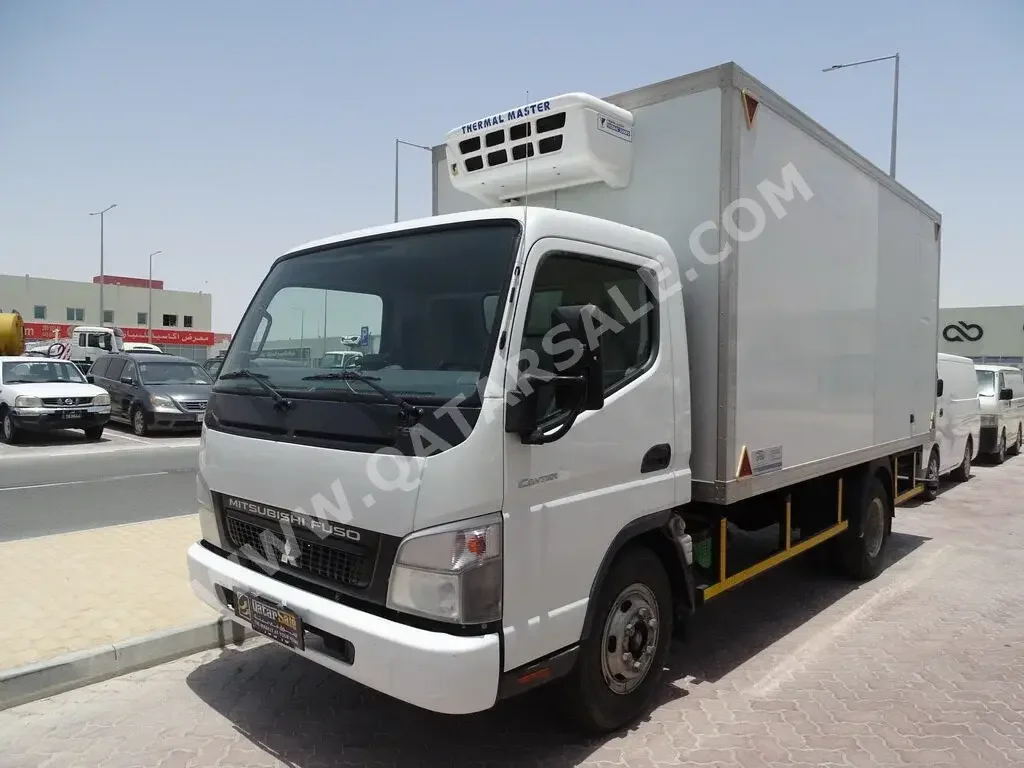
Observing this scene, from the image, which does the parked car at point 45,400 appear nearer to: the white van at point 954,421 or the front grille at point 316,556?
the front grille at point 316,556

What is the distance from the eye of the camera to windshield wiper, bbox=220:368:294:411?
346 centimetres

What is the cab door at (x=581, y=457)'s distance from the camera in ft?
10.0

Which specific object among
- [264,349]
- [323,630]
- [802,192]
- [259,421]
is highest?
[802,192]

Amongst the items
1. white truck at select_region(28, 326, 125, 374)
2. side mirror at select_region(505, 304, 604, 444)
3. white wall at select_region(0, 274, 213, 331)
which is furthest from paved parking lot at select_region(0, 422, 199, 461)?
white wall at select_region(0, 274, 213, 331)

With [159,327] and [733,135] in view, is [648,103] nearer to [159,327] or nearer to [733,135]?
[733,135]

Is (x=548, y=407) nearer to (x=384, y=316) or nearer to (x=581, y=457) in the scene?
(x=581, y=457)

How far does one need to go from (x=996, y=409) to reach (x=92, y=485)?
1648cm

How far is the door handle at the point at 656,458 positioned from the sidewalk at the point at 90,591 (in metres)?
3.18

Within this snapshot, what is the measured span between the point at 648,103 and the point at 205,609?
4.39 metres

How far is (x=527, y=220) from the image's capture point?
3215mm

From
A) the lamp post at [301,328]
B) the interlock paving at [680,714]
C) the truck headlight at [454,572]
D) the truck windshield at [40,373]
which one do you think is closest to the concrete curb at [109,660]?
the interlock paving at [680,714]

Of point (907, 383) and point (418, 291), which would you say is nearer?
point (418, 291)

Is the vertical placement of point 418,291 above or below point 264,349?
above

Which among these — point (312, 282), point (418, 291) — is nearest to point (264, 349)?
point (312, 282)
